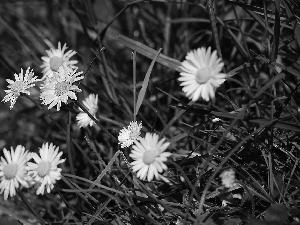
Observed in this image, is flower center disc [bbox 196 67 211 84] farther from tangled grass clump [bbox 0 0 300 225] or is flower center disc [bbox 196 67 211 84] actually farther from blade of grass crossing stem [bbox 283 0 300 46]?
blade of grass crossing stem [bbox 283 0 300 46]

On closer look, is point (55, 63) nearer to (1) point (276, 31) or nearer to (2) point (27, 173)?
(2) point (27, 173)

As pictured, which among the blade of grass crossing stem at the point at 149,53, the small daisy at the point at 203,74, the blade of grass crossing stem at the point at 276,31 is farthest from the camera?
the blade of grass crossing stem at the point at 149,53

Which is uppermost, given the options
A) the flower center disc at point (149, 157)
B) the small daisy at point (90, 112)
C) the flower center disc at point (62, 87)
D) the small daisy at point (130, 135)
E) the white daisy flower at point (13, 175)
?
the small daisy at point (90, 112)

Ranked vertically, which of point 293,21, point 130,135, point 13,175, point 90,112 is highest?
point 293,21

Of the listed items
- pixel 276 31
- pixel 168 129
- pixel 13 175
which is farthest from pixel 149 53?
pixel 13 175

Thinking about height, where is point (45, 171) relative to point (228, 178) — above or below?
Result: below

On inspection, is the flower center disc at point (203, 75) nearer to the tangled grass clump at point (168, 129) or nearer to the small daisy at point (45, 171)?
the tangled grass clump at point (168, 129)

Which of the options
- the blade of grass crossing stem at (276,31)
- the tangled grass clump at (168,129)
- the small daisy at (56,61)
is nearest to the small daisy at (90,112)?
the tangled grass clump at (168,129)
